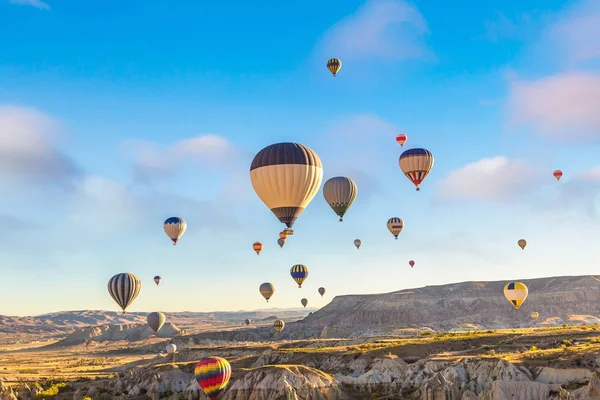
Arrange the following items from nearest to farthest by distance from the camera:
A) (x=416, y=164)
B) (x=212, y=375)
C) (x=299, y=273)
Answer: (x=212, y=375) < (x=416, y=164) < (x=299, y=273)

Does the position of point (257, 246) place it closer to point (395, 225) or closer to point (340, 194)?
point (395, 225)

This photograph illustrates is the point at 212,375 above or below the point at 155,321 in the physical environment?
below

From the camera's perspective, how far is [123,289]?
324 ft

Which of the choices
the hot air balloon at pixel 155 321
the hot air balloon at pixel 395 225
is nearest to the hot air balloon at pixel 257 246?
the hot air balloon at pixel 395 225

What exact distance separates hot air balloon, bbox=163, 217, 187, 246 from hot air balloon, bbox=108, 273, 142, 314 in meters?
9.97

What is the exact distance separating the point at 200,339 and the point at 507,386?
5624 inches

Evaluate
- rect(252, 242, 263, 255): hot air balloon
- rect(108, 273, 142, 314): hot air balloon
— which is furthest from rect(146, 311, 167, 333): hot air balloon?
rect(108, 273, 142, 314): hot air balloon

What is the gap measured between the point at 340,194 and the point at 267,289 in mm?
57152

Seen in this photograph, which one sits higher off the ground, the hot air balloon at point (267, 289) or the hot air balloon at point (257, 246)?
the hot air balloon at point (257, 246)

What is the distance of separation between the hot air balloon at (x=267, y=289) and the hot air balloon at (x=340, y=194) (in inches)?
2144

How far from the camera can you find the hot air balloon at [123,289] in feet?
323

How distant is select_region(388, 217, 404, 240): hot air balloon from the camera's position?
111 m

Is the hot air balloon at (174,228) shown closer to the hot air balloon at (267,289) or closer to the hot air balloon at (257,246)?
the hot air balloon at (257,246)

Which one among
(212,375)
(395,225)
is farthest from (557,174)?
A: (212,375)
